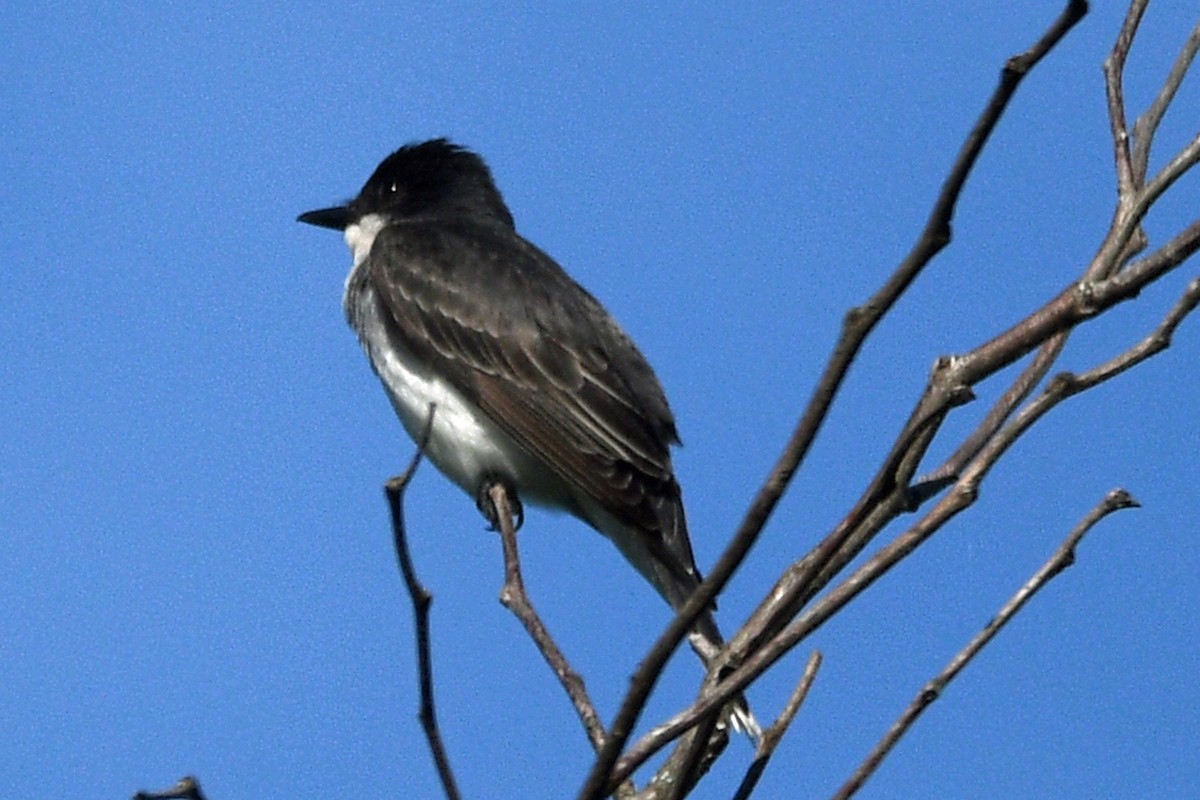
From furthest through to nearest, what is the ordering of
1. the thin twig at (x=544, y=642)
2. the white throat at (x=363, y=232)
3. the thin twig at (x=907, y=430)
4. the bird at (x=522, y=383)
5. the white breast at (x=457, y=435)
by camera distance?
the white throat at (x=363, y=232) → the white breast at (x=457, y=435) → the bird at (x=522, y=383) → the thin twig at (x=544, y=642) → the thin twig at (x=907, y=430)

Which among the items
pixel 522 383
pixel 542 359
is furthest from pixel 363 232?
pixel 522 383

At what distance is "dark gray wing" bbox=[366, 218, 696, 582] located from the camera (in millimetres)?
7645

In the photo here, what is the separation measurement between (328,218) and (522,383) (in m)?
2.26

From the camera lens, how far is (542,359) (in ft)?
26.9

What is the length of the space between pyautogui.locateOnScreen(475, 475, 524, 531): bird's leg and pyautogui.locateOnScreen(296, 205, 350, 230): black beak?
2458 mm

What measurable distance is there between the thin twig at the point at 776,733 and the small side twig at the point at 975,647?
26cm

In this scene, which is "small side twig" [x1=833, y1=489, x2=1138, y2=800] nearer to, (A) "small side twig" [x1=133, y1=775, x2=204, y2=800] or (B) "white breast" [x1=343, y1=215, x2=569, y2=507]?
(A) "small side twig" [x1=133, y1=775, x2=204, y2=800]

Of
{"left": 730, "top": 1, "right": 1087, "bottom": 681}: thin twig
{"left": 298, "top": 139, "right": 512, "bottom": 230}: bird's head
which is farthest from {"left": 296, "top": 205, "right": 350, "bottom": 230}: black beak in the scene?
{"left": 730, "top": 1, "right": 1087, "bottom": 681}: thin twig

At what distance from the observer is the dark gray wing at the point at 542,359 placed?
25.1ft

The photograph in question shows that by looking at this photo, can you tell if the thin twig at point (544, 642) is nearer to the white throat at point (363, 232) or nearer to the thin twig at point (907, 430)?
the thin twig at point (907, 430)

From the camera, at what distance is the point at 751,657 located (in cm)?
284

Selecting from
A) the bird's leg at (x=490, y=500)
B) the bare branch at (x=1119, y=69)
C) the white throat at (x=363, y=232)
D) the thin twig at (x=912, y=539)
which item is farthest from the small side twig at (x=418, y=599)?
the white throat at (x=363, y=232)

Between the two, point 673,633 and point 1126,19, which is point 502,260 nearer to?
point 1126,19

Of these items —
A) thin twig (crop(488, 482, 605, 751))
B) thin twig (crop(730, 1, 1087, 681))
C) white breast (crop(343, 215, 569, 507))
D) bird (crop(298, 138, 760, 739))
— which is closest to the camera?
thin twig (crop(730, 1, 1087, 681))
